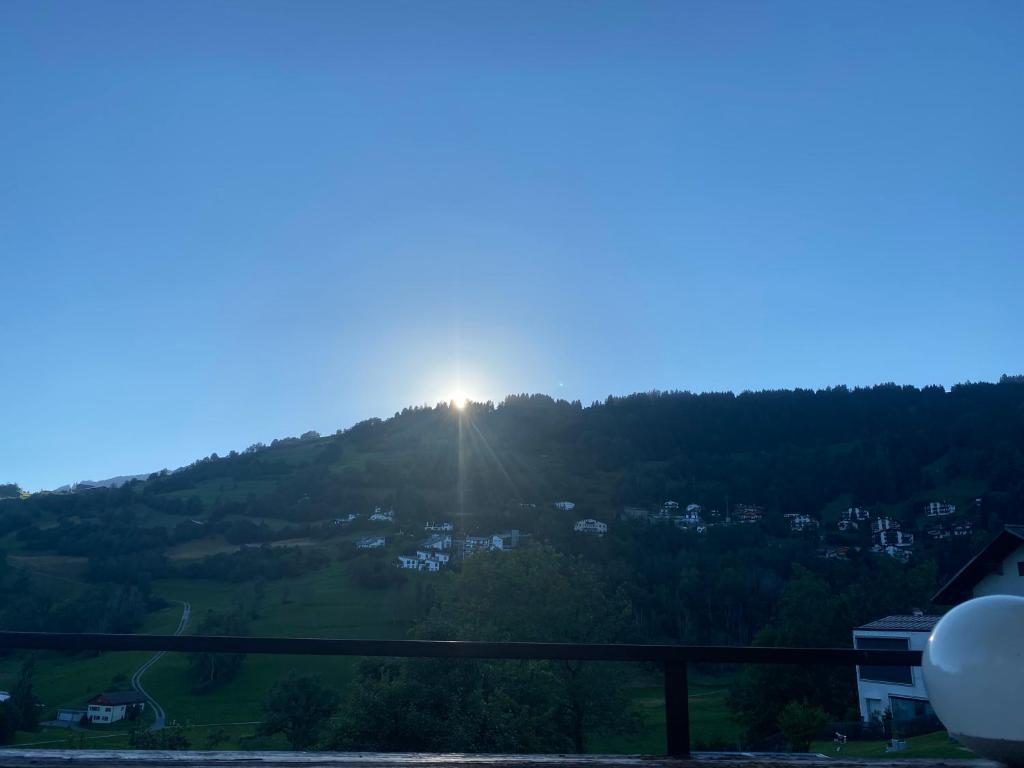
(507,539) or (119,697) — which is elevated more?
(507,539)

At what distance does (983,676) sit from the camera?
7.13 ft

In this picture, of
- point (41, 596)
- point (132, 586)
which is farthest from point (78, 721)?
point (132, 586)

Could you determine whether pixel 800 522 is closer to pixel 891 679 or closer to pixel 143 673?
pixel 891 679

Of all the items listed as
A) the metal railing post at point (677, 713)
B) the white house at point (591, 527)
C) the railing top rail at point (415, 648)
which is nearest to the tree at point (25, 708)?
the railing top rail at point (415, 648)

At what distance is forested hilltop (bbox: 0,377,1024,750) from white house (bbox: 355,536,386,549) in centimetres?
122

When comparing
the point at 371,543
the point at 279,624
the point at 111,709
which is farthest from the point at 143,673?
the point at 371,543

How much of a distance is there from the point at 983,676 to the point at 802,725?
2921 centimetres

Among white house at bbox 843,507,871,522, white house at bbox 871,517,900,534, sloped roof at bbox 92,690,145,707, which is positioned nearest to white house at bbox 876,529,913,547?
white house at bbox 871,517,900,534

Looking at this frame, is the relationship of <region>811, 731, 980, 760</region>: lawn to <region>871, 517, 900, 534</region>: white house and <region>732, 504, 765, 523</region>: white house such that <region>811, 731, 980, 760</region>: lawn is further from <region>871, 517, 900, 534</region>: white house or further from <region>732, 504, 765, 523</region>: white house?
<region>732, 504, 765, 523</region>: white house

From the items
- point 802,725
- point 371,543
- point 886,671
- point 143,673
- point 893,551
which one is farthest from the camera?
point 371,543

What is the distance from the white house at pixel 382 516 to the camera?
356 feet

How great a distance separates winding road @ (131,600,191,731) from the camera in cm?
4253

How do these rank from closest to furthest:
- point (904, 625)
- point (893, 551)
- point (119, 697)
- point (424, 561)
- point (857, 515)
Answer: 1. point (904, 625)
2. point (119, 697)
3. point (424, 561)
4. point (893, 551)
5. point (857, 515)

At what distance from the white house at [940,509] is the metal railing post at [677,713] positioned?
10712 cm
